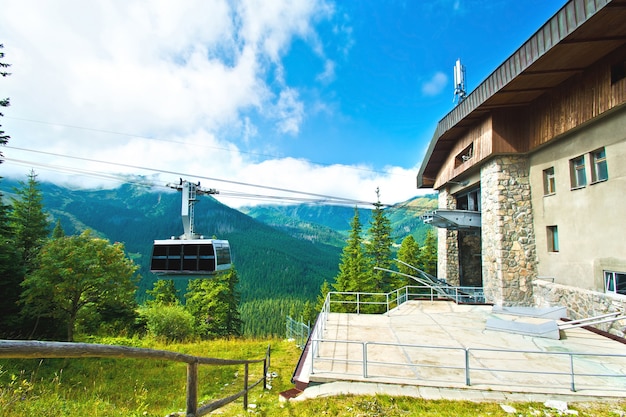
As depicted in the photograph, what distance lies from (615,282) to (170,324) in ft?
92.4

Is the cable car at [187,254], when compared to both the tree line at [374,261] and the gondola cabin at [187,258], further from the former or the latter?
the tree line at [374,261]

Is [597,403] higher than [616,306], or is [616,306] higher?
[616,306]

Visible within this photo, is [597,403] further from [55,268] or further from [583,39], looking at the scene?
[55,268]

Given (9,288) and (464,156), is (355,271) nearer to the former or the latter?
(464,156)

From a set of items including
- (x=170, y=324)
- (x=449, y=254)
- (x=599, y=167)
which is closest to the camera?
(x=599, y=167)

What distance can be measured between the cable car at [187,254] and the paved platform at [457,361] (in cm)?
526

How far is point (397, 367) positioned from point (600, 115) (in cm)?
1147

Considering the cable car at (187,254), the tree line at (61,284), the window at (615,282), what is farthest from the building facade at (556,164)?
the tree line at (61,284)

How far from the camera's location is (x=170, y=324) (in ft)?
85.8

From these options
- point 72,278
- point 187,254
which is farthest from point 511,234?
point 72,278

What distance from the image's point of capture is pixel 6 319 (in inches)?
703

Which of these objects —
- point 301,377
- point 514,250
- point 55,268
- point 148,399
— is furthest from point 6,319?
point 514,250

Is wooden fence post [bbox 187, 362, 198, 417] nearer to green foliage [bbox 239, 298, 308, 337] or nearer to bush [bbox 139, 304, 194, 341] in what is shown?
bush [bbox 139, 304, 194, 341]

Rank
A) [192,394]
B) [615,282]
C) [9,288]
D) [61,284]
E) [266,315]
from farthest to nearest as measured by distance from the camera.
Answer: [266,315] < [9,288] < [61,284] < [615,282] < [192,394]
